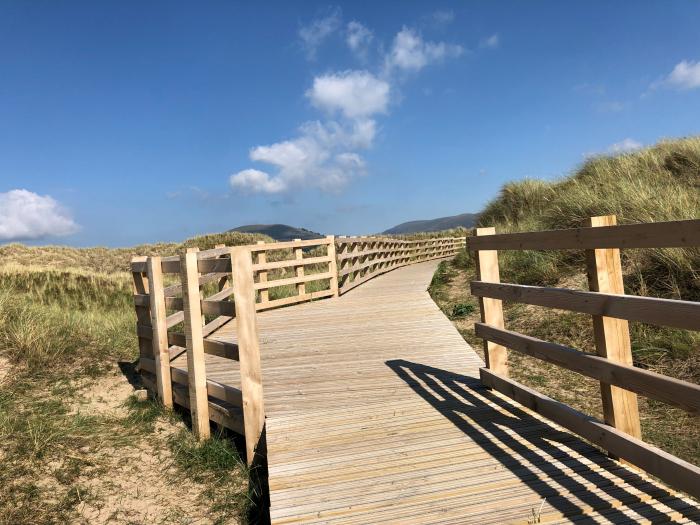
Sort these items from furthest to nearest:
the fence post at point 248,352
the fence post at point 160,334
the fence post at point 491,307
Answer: the fence post at point 160,334, the fence post at point 491,307, the fence post at point 248,352

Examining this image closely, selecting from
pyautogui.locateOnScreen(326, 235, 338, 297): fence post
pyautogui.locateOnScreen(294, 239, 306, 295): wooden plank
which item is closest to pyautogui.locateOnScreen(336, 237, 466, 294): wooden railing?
pyautogui.locateOnScreen(326, 235, 338, 297): fence post

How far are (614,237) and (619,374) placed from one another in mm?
762

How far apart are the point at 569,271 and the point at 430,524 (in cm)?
652

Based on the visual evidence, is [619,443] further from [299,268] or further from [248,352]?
[299,268]

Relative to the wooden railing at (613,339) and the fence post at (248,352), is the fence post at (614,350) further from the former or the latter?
the fence post at (248,352)

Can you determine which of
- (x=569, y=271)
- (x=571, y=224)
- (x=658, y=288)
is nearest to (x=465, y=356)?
(x=658, y=288)

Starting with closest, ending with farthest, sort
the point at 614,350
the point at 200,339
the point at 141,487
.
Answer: the point at 614,350 < the point at 141,487 < the point at 200,339

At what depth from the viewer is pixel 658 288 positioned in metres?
6.38

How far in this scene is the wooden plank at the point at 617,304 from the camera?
7.38 feet

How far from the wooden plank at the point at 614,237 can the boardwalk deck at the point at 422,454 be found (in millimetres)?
1308

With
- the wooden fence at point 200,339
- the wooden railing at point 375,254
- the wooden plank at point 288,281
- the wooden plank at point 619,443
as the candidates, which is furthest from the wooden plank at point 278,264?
the wooden plank at point 619,443

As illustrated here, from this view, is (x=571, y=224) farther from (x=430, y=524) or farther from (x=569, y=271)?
(x=430, y=524)

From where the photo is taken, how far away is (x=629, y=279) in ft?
22.2

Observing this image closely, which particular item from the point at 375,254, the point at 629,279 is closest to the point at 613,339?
the point at 629,279
